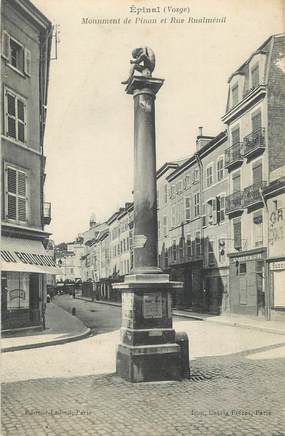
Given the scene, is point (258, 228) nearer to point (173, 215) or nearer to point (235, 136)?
point (235, 136)

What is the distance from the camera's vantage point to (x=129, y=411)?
21.6 ft

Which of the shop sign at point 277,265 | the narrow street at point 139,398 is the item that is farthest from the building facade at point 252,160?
the narrow street at point 139,398

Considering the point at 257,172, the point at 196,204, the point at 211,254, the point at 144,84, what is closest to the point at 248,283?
the point at 257,172

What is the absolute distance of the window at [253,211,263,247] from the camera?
81.5ft

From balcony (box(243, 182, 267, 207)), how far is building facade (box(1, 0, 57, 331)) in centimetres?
1131

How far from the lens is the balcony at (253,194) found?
80.0 ft

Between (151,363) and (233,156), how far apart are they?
20.6 metres

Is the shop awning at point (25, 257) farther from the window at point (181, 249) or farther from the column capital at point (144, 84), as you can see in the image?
the window at point (181, 249)

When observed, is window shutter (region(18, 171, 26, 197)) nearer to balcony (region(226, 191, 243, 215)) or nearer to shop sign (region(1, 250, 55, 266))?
shop sign (region(1, 250, 55, 266))

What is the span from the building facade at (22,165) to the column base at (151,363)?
24.5 ft

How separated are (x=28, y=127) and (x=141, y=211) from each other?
A: 9.83m

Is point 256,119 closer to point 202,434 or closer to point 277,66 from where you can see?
point 277,66

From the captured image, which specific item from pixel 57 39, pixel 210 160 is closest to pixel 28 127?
pixel 57 39

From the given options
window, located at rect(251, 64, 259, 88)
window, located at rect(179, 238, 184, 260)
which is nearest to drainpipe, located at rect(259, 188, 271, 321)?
window, located at rect(251, 64, 259, 88)
